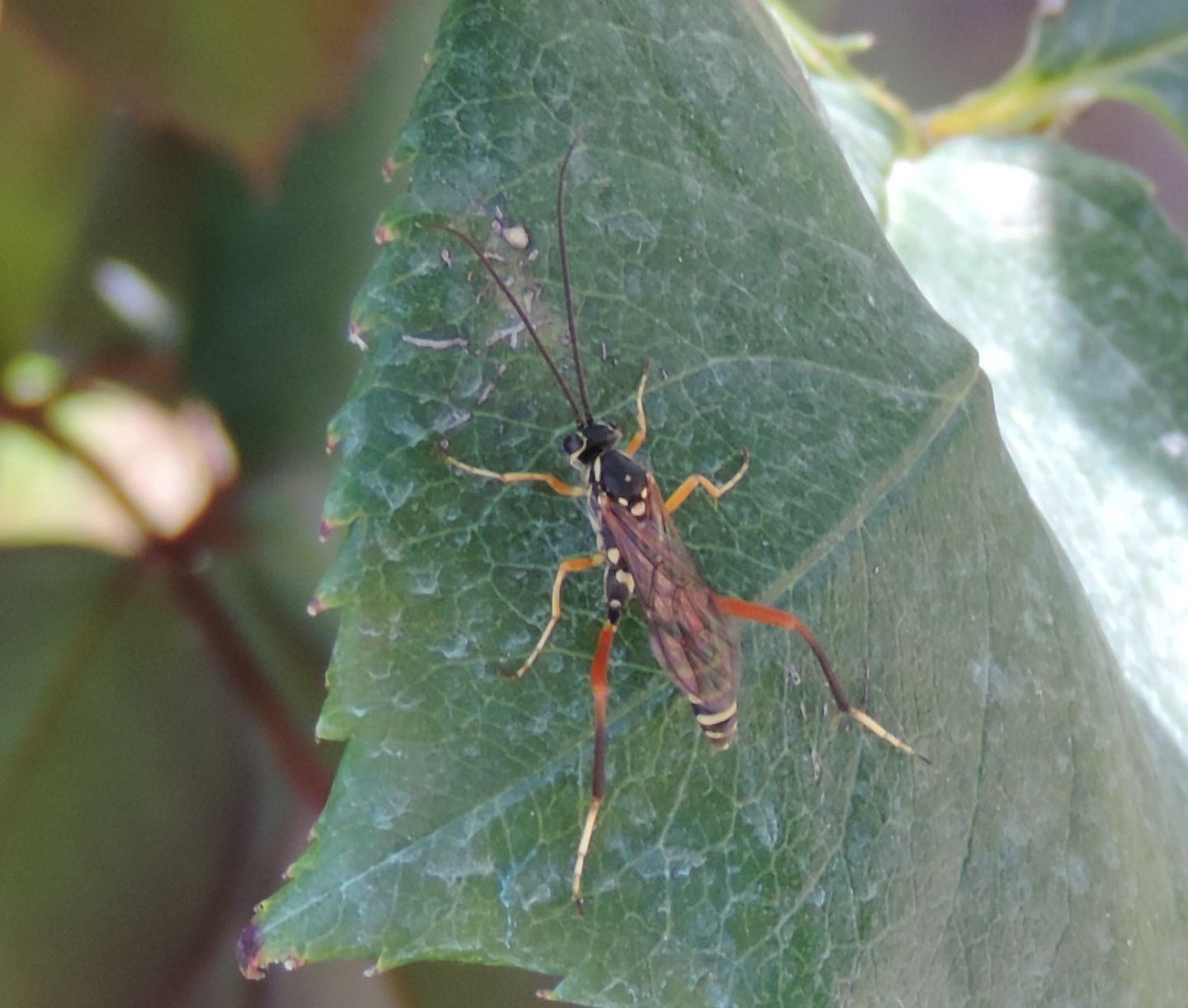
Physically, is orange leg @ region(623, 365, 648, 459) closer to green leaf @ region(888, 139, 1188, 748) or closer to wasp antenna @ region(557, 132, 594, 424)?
wasp antenna @ region(557, 132, 594, 424)

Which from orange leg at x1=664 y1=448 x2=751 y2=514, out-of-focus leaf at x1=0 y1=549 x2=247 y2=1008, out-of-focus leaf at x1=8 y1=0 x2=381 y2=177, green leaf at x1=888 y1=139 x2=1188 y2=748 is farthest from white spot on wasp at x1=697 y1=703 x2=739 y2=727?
out-of-focus leaf at x1=8 y1=0 x2=381 y2=177

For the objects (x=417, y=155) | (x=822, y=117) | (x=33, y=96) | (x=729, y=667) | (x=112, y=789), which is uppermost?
(x=822, y=117)

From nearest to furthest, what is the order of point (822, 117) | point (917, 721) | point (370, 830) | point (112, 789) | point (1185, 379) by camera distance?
point (370, 830), point (917, 721), point (822, 117), point (1185, 379), point (112, 789)

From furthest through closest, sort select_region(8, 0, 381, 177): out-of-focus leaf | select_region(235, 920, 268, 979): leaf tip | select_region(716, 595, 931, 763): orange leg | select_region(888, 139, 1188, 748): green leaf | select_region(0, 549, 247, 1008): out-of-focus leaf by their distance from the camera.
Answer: select_region(8, 0, 381, 177): out-of-focus leaf → select_region(0, 549, 247, 1008): out-of-focus leaf → select_region(888, 139, 1188, 748): green leaf → select_region(716, 595, 931, 763): orange leg → select_region(235, 920, 268, 979): leaf tip

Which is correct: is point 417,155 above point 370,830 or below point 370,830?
above

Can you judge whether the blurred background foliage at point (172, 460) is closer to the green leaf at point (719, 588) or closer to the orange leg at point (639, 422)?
the green leaf at point (719, 588)

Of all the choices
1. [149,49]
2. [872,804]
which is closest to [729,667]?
[872,804]

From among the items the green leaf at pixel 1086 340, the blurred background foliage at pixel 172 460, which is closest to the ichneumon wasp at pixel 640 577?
the green leaf at pixel 1086 340

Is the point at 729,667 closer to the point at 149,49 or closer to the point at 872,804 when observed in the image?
the point at 872,804
